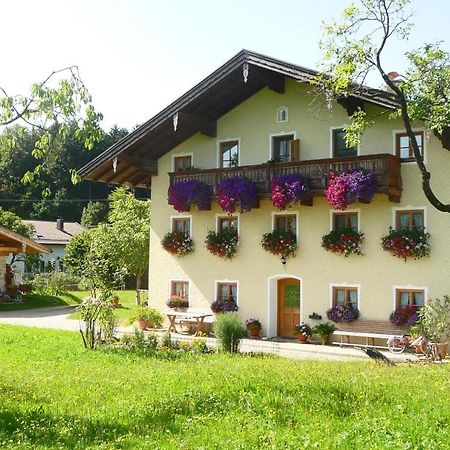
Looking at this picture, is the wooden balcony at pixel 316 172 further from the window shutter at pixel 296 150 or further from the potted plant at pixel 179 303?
the potted plant at pixel 179 303

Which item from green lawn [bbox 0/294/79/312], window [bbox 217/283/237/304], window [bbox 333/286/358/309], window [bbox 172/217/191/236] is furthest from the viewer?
green lawn [bbox 0/294/79/312]

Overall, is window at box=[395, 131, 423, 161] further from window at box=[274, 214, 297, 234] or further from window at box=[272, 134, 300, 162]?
window at box=[274, 214, 297, 234]

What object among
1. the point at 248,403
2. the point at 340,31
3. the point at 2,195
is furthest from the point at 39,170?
the point at 2,195

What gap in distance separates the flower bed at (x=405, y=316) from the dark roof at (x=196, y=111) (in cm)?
589

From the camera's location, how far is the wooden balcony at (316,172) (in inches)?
736

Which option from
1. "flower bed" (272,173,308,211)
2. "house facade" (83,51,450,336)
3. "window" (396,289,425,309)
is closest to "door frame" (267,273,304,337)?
"house facade" (83,51,450,336)

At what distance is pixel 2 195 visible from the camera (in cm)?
7106

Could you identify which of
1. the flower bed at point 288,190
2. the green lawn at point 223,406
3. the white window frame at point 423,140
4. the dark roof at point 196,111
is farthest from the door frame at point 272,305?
the green lawn at point 223,406

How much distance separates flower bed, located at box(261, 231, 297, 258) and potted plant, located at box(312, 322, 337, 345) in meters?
2.55

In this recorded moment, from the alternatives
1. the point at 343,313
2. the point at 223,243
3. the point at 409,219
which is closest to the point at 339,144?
the point at 409,219

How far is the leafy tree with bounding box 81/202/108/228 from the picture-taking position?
6883 cm

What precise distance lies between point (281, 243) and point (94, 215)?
164ft

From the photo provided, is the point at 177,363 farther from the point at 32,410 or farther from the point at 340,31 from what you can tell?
the point at 340,31

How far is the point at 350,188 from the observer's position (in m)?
18.7
